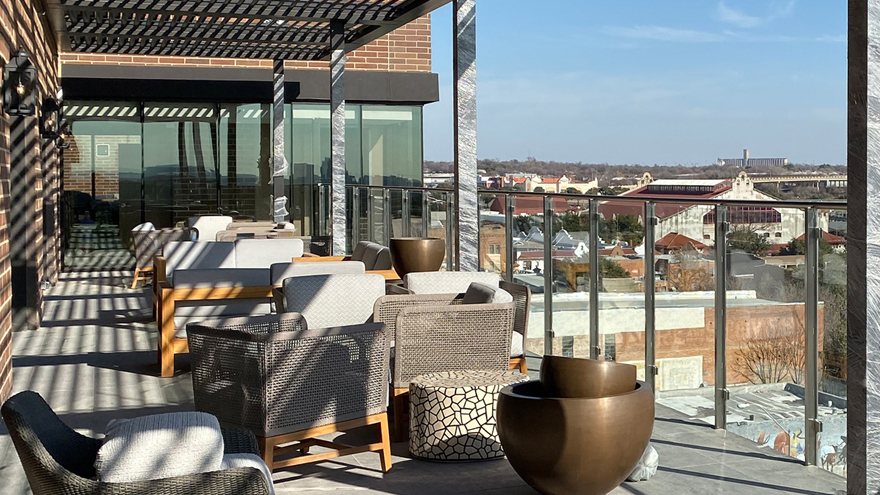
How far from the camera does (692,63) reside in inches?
2128

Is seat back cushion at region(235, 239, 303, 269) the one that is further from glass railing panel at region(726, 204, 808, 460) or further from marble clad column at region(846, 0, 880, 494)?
marble clad column at region(846, 0, 880, 494)

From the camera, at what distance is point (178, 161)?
49.6 feet

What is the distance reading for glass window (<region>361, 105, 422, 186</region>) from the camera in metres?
15.8

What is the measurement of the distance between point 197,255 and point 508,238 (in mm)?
2763

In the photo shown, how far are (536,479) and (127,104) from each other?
12.8 metres

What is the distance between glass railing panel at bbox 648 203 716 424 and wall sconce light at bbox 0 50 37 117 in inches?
165

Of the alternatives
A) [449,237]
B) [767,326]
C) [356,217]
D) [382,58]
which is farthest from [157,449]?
[382,58]

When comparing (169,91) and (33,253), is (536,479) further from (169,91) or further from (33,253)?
(169,91)

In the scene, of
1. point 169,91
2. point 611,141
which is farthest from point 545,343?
point 611,141

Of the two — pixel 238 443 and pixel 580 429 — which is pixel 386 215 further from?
pixel 238 443

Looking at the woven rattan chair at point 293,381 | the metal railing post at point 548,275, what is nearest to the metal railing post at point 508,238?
the metal railing post at point 548,275

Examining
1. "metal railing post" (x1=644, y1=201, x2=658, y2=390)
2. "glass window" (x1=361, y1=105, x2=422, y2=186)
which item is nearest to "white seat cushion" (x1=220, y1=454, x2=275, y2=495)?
"metal railing post" (x1=644, y1=201, x2=658, y2=390)

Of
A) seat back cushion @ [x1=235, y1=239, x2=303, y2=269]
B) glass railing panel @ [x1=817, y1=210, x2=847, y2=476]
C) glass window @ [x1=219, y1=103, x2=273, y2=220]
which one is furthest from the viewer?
glass window @ [x1=219, y1=103, x2=273, y2=220]

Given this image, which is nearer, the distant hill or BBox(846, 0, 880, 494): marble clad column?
BBox(846, 0, 880, 494): marble clad column
